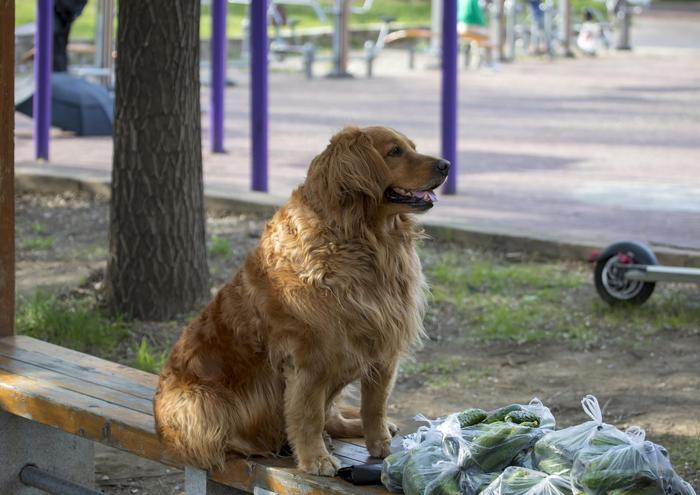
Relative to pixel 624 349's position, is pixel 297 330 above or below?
above

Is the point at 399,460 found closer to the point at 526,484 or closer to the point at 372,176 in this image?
the point at 526,484

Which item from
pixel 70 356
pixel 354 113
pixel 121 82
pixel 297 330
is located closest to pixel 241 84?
pixel 354 113

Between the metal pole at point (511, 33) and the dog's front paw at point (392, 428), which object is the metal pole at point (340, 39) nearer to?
the metal pole at point (511, 33)

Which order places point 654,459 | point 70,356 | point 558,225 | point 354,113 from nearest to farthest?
1. point 654,459
2. point 70,356
3. point 558,225
4. point 354,113

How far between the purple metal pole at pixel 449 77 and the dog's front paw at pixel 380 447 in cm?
573

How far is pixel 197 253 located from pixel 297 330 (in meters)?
3.14

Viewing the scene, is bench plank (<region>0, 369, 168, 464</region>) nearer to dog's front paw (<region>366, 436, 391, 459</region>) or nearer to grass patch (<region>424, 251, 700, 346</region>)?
dog's front paw (<region>366, 436, 391, 459</region>)

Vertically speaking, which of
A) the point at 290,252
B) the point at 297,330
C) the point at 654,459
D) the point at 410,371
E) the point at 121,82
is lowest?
the point at 410,371

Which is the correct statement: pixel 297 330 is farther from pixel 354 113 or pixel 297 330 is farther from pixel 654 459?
pixel 354 113

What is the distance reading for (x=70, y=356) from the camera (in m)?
4.73

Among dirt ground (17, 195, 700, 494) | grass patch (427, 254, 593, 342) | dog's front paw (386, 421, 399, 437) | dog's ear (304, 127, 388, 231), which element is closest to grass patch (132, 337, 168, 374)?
dirt ground (17, 195, 700, 494)

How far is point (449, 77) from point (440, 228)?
165cm

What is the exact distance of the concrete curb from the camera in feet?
24.9

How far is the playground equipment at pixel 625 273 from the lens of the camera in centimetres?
643
